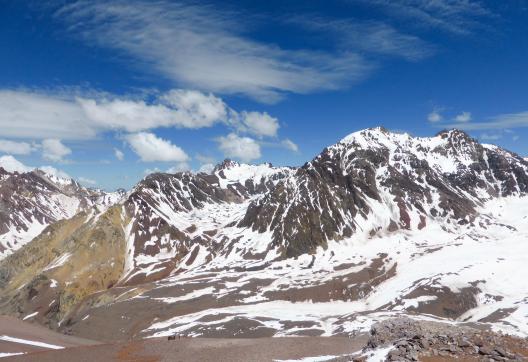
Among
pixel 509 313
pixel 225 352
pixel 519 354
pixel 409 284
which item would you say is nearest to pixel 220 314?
pixel 409 284

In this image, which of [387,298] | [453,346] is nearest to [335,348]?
[453,346]

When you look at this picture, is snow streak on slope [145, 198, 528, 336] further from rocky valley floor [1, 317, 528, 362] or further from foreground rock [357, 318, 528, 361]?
foreground rock [357, 318, 528, 361]

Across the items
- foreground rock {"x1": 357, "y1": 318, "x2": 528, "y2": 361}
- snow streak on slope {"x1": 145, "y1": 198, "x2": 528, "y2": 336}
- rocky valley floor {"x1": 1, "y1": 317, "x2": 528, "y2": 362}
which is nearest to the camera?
foreground rock {"x1": 357, "y1": 318, "x2": 528, "y2": 361}

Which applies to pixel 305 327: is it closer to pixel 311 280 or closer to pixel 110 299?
pixel 311 280

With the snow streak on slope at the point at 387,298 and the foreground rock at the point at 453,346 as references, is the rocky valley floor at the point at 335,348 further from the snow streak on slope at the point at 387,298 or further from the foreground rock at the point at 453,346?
the snow streak on slope at the point at 387,298

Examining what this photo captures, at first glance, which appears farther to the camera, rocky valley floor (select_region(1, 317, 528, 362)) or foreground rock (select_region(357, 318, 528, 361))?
rocky valley floor (select_region(1, 317, 528, 362))

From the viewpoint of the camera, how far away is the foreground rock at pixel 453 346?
86.7 feet

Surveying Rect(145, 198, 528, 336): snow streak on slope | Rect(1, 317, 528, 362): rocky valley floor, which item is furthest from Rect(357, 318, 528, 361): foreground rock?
Rect(145, 198, 528, 336): snow streak on slope

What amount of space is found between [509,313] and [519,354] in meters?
117

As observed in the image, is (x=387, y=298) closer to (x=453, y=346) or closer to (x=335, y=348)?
(x=335, y=348)

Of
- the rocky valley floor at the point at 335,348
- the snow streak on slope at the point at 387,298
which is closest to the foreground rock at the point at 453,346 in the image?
the rocky valley floor at the point at 335,348

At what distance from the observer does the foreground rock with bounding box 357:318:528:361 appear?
86.7 feet

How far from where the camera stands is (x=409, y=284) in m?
168

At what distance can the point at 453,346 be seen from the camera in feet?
89.2
